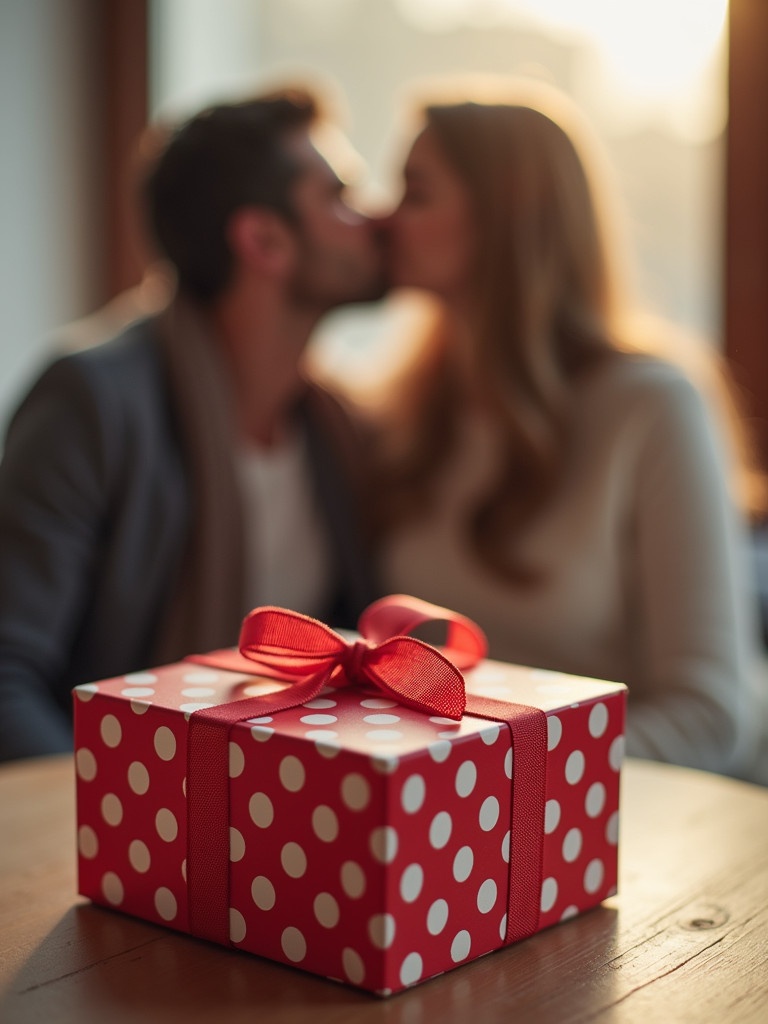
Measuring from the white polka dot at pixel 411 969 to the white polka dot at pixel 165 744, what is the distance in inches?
6.7

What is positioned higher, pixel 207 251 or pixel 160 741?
pixel 207 251

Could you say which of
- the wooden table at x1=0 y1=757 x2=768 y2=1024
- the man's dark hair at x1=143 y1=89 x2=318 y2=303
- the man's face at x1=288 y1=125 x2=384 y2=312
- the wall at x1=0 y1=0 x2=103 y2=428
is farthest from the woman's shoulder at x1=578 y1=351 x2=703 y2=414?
the wall at x1=0 y1=0 x2=103 y2=428

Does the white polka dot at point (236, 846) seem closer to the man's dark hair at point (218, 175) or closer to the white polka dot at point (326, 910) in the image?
the white polka dot at point (326, 910)

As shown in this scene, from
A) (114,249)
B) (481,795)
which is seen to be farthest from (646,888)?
(114,249)

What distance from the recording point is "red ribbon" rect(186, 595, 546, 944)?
27.2 inches

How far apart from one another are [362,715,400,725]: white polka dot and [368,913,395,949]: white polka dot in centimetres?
10

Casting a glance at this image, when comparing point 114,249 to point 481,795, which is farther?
point 114,249

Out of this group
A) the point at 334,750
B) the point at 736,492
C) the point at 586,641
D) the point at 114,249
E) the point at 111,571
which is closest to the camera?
the point at 334,750

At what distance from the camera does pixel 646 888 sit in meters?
0.83

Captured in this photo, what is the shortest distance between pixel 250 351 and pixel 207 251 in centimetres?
16

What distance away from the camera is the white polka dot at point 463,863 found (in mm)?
668

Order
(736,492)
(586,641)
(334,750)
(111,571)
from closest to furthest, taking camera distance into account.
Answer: (334,750) < (111,571) < (586,641) < (736,492)

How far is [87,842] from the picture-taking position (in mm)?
776

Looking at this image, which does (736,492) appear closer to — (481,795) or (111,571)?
(111,571)
